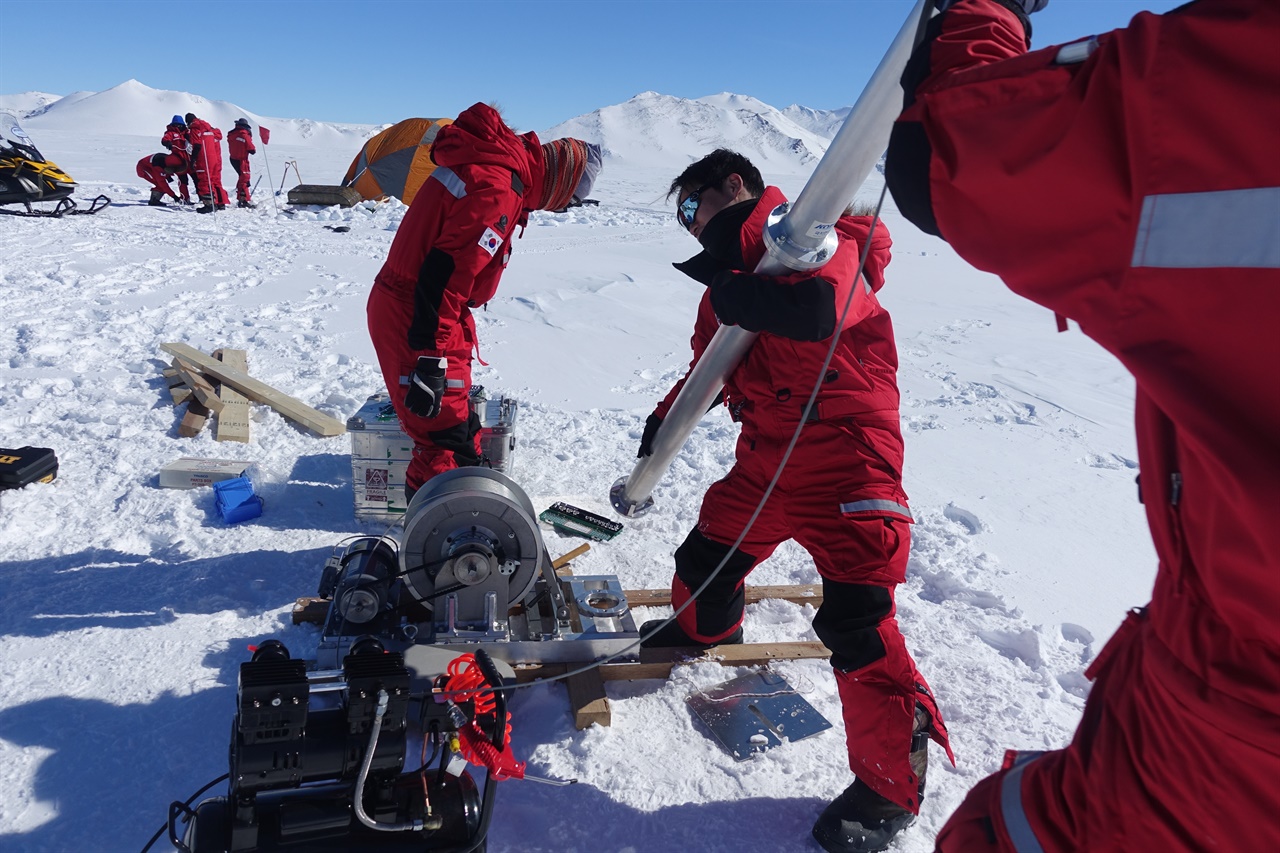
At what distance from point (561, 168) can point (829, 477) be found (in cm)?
228

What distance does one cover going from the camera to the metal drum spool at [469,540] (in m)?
2.86

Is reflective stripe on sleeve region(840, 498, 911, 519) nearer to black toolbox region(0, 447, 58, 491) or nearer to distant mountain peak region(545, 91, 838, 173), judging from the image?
black toolbox region(0, 447, 58, 491)

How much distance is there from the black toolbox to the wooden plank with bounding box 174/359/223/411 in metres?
1.02

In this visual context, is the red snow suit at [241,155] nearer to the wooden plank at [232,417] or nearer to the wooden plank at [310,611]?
the wooden plank at [232,417]

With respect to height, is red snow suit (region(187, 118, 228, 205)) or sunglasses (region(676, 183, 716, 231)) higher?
red snow suit (region(187, 118, 228, 205))

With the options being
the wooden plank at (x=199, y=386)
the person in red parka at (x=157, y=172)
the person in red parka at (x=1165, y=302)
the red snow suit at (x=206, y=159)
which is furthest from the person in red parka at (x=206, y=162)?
the person in red parka at (x=1165, y=302)

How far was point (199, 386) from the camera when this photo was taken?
5406mm

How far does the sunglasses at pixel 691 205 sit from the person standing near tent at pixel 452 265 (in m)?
1.00

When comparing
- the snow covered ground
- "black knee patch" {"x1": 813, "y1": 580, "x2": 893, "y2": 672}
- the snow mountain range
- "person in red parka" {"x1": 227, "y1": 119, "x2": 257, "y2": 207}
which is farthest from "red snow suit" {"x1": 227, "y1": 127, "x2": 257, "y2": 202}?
the snow mountain range

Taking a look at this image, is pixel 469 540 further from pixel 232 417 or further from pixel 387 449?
pixel 232 417

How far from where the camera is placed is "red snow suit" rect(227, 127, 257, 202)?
16.9 metres

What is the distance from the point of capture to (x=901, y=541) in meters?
2.55

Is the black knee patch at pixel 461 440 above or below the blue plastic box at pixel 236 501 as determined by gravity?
above

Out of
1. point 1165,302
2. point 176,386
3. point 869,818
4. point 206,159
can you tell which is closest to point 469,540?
point 869,818
